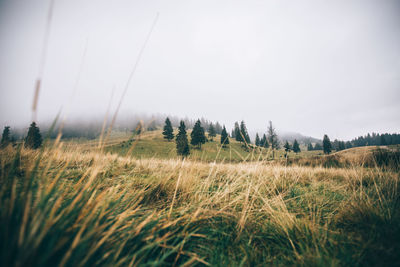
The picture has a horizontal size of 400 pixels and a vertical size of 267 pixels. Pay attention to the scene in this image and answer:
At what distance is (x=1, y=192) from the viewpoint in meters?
0.70

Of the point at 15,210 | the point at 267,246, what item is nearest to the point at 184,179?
the point at 267,246

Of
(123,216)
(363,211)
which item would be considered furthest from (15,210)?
(363,211)

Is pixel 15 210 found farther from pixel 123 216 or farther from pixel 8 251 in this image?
pixel 123 216

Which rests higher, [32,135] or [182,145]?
[32,135]

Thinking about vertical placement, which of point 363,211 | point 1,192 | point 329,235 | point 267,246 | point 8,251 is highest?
point 1,192

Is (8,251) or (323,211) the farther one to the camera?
(323,211)

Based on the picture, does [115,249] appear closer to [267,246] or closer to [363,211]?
[267,246]

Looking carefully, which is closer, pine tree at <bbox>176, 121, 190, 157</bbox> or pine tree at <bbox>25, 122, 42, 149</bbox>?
pine tree at <bbox>25, 122, 42, 149</bbox>

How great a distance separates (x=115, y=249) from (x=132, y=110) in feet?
4.31

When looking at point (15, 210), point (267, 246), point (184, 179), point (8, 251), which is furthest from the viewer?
point (184, 179)

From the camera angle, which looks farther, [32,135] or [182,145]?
[182,145]

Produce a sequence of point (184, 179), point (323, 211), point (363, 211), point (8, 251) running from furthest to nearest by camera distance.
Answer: point (184, 179) → point (323, 211) → point (363, 211) → point (8, 251)

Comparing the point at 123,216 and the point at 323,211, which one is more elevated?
the point at 123,216

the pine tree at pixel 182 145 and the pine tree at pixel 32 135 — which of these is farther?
the pine tree at pixel 182 145
